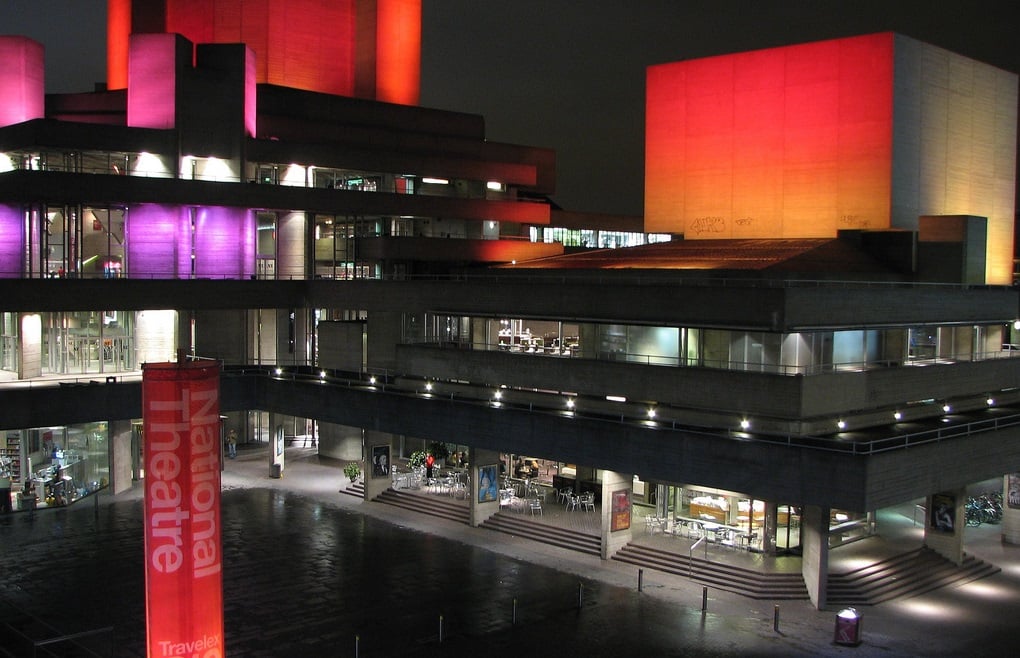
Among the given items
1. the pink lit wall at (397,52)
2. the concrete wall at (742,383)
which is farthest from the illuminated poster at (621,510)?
the pink lit wall at (397,52)

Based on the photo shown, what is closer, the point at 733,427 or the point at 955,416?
the point at 733,427

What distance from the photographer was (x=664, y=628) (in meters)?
30.7

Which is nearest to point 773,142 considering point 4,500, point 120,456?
point 120,456

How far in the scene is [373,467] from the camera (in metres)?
47.2

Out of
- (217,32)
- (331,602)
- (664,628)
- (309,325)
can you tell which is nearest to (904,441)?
(664,628)

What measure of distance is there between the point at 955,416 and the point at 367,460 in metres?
25.7

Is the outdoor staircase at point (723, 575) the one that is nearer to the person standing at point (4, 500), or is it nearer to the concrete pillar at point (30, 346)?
the person standing at point (4, 500)

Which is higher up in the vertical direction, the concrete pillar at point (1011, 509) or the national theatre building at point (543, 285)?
the national theatre building at point (543, 285)

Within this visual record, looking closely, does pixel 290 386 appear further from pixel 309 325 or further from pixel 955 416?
pixel 955 416

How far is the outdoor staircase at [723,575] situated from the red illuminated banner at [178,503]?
21.4 m

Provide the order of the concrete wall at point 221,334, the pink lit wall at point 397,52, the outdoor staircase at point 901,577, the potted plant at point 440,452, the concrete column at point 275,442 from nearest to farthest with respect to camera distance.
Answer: the outdoor staircase at point 901,577 < the potted plant at point 440,452 < the concrete column at point 275,442 < the concrete wall at point 221,334 < the pink lit wall at point 397,52

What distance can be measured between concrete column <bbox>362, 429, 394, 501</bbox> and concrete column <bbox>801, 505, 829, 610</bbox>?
2122 centimetres

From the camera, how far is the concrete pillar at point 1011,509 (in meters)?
40.3

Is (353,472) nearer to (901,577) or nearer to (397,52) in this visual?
(901,577)
